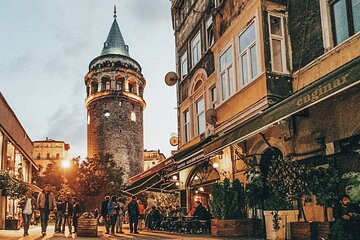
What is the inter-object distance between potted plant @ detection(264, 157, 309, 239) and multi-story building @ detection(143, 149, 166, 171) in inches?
3935

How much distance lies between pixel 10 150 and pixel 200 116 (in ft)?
31.7

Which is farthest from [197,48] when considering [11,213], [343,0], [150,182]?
[11,213]

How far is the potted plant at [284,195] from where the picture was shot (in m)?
10.3

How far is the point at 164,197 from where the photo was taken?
37.0 metres

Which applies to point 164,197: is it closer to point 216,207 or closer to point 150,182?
point 150,182

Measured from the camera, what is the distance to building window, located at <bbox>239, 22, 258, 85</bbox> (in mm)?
13523

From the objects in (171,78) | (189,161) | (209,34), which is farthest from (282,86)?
(171,78)

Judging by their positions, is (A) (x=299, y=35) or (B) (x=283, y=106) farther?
(A) (x=299, y=35)

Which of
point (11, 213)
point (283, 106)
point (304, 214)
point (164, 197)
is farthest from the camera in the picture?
point (164, 197)

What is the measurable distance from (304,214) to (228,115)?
481 centimetres

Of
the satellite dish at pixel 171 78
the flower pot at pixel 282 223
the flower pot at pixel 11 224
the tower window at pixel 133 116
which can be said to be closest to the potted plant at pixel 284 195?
the flower pot at pixel 282 223

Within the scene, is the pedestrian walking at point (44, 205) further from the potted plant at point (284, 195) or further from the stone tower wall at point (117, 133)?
the stone tower wall at point (117, 133)

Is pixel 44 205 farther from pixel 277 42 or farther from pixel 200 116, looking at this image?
pixel 277 42

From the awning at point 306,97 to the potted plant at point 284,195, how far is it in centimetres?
106
